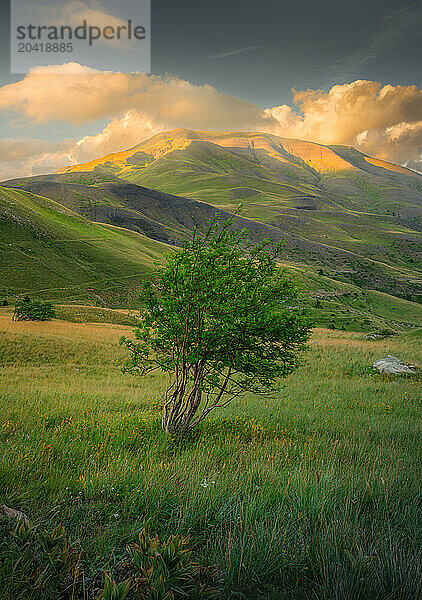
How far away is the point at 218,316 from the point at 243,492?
12.3ft

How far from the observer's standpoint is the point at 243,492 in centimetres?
427

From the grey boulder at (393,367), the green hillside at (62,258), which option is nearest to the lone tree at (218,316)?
the grey boulder at (393,367)

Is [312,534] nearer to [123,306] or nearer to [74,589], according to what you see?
[74,589]

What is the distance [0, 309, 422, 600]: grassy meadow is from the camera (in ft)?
9.24

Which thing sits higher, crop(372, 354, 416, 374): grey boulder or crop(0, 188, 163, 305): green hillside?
crop(0, 188, 163, 305): green hillside

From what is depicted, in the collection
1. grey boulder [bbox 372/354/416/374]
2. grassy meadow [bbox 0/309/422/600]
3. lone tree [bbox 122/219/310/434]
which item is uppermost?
lone tree [bbox 122/219/310/434]

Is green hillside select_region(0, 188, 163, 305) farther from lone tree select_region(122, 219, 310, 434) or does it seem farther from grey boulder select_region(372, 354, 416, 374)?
lone tree select_region(122, 219, 310, 434)

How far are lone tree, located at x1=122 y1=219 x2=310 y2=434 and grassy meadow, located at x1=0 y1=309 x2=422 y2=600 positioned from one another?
1523mm

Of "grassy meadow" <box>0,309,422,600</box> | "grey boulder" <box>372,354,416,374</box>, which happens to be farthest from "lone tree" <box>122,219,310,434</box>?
"grey boulder" <box>372,354,416,374</box>

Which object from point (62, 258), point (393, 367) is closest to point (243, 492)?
point (393, 367)

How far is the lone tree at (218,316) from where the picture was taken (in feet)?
23.8

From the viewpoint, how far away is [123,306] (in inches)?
3044

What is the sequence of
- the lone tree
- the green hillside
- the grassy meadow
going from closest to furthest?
the grassy meadow, the lone tree, the green hillside

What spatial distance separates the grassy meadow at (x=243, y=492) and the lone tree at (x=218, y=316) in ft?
5.00
